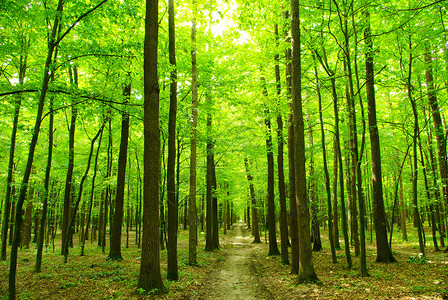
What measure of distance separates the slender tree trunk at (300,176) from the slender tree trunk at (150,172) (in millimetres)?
4119

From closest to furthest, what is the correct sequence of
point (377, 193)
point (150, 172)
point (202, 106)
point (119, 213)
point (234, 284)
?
1. point (150, 172)
2. point (234, 284)
3. point (377, 193)
4. point (119, 213)
5. point (202, 106)

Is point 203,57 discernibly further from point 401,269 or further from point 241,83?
point 401,269

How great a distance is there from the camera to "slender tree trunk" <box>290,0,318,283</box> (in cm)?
734

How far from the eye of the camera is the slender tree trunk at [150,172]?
6.71m

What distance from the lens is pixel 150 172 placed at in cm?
680

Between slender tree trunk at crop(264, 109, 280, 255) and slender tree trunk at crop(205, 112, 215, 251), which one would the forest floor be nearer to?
slender tree trunk at crop(264, 109, 280, 255)

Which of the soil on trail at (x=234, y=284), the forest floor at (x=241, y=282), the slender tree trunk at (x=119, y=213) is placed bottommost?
the soil on trail at (x=234, y=284)

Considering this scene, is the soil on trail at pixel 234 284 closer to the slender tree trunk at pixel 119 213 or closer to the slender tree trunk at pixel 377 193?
the slender tree trunk at pixel 119 213

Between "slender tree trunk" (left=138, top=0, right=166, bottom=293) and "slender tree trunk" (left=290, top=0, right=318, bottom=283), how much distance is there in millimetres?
4119

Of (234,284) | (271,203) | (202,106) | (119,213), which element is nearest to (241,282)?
(234,284)

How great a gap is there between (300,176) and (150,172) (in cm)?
440

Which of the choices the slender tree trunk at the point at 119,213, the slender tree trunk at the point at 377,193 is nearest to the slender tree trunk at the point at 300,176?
the slender tree trunk at the point at 377,193

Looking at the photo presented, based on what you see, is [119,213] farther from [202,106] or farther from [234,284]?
[202,106]

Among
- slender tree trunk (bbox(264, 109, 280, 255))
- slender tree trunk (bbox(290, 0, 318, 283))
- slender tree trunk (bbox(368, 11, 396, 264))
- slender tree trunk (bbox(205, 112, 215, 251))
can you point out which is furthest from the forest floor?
slender tree trunk (bbox(205, 112, 215, 251))
